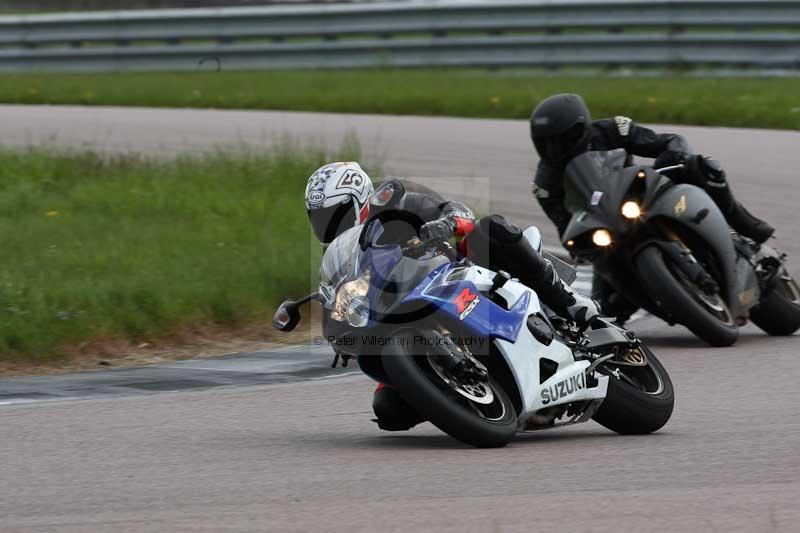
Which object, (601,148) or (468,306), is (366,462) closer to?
(468,306)

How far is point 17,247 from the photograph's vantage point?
35.3ft

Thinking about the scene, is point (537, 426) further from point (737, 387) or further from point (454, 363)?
point (737, 387)

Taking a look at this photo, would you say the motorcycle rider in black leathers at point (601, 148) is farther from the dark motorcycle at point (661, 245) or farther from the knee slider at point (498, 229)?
the knee slider at point (498, 229)

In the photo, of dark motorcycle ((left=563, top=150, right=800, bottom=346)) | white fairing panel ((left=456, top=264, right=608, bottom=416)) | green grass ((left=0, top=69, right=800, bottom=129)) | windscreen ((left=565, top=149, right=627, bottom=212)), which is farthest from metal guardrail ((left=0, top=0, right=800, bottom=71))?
white fairing panel ((left=456, top=264, right=608, bottom=416))

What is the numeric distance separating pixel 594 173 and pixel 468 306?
293 centimetres

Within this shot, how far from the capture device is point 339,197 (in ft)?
19.9

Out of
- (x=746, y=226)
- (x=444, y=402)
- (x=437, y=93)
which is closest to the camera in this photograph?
(x=444, y=402)

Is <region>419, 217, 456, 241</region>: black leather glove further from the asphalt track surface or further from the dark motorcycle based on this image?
the dark motorcycle

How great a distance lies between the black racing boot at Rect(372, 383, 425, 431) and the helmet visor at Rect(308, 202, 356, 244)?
0.66 meters

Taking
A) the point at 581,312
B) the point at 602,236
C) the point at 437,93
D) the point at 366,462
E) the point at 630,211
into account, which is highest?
the point at 581,312

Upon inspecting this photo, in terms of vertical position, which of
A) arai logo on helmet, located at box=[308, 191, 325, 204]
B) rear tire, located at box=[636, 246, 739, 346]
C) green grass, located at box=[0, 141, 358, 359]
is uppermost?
arai logo on helmet, located at box=[308, 191, 325, 204]

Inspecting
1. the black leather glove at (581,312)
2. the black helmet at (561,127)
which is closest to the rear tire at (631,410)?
the black leather glove at (581,312)

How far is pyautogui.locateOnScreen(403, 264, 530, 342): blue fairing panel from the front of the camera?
5.84 meters

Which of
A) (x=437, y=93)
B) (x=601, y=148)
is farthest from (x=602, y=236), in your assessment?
(x=437, y=93)
